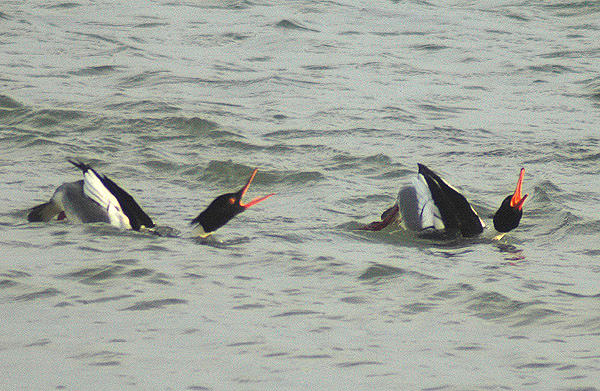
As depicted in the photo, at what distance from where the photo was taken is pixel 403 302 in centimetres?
688

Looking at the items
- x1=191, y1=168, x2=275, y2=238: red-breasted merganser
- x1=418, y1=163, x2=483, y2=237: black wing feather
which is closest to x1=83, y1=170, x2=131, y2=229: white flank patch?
x1=191, y1=168, x2=275, y2=238: red-breasted merganser

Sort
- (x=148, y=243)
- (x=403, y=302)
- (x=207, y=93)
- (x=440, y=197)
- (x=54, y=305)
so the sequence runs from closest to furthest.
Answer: (x=54, y=305), (x=403, y=302), (x=148, y=243), (x=440, y=197), (x=207, y=93)

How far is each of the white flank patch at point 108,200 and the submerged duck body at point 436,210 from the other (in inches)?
85.2

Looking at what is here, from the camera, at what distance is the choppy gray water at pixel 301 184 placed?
578cm

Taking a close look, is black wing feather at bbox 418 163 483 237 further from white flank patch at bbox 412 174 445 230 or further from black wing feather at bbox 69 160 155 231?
black wing feather at bbox 69 160 155 231

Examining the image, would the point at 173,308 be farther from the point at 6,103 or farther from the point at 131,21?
the point at 131,21

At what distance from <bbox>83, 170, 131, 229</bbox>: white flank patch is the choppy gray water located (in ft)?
0.50

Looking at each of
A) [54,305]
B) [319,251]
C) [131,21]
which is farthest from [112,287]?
[131,21]

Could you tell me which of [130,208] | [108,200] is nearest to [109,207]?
[108,200]

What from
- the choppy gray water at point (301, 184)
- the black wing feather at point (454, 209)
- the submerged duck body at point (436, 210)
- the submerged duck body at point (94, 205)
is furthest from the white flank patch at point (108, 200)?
the black wing feather at point (454, 209)

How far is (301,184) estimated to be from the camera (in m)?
10.7

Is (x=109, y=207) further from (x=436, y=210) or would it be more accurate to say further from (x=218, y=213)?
(x=436, y=210)

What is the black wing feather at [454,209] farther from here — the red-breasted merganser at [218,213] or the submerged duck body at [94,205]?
the submerged duck body at [94,205]

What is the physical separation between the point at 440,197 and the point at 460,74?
23.4ft
